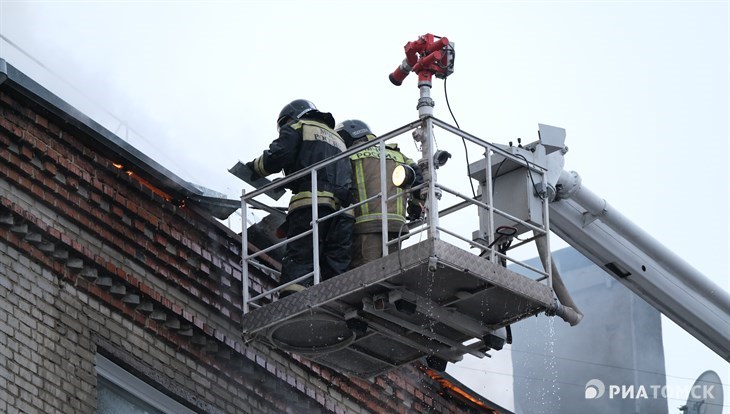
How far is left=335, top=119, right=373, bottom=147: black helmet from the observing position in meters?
12.8

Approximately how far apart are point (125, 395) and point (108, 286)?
0.95 metres

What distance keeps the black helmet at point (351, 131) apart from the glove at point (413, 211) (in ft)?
2.65

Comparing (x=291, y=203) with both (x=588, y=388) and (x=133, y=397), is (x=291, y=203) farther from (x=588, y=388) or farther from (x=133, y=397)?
(x=588, y=388)

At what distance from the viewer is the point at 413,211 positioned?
1256 centimetres

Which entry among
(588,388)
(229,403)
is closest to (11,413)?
(229,403)

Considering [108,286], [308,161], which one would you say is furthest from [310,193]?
[108,286]

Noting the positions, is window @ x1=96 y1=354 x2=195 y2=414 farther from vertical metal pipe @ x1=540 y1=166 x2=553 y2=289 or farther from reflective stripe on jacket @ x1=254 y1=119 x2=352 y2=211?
vertical metal pipe @ x1=540 y1=166 x2=553 y2=289

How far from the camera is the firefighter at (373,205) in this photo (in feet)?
38.8

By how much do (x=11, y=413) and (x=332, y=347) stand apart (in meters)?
2.73

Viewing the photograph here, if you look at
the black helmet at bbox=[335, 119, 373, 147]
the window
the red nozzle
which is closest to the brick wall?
the window

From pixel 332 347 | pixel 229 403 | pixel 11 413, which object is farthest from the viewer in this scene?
pixel 229 403

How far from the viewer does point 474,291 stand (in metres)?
10.9

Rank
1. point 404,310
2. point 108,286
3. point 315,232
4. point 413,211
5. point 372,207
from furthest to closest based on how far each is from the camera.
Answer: point 413,211, point 372,207, point 108,286, point 315,232, point 404,310

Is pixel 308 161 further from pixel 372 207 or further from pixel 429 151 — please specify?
pixel 429 151
